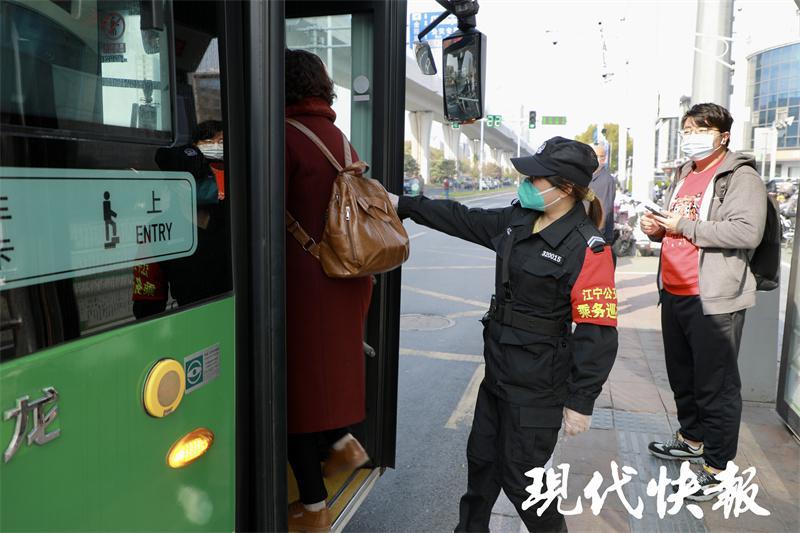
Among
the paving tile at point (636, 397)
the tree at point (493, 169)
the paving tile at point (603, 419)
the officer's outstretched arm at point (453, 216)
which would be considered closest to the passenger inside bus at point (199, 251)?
the officer's outstretched arm at point (453, 216)

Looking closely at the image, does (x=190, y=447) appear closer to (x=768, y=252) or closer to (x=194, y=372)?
(x=194, y=372)

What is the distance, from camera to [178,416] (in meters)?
1.68

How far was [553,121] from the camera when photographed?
112 feet

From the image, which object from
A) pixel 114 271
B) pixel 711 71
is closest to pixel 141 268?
pixel 114 271

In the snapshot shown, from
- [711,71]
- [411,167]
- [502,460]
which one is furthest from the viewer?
[411,167]

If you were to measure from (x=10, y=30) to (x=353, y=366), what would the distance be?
1752 millimetres

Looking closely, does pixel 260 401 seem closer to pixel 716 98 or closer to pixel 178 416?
pixel 178 416

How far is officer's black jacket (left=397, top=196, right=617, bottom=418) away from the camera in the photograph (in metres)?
2.42

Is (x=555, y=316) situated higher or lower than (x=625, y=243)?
higher

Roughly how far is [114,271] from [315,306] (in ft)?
3.54

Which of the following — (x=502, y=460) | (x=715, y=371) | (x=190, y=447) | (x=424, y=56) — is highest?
(x=424, y=56)

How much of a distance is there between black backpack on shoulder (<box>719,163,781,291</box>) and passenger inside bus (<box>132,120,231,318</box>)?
2686 mm

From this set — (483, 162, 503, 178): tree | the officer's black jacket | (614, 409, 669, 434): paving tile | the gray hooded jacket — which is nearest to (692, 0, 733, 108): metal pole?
(614, 409, 669, 434): paving tile

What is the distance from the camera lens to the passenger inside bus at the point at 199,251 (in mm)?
1591
